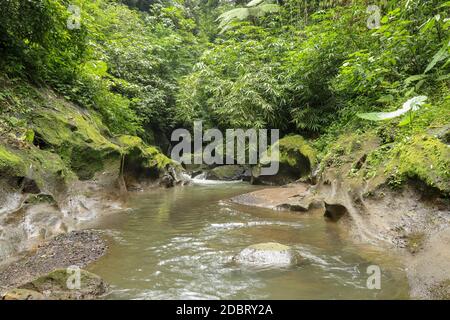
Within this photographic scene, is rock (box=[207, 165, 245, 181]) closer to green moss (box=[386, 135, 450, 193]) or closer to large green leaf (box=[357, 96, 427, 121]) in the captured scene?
green moss (box=[386, 135, 450, 193])

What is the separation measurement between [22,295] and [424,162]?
214 inches

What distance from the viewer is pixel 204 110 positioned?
17.4 meters

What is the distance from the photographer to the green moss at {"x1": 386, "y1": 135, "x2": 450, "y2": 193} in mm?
4875

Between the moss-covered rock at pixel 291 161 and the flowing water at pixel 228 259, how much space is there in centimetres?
424

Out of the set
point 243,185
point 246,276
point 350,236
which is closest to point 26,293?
point 246,276

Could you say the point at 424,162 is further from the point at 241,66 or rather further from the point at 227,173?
the point at 241,66

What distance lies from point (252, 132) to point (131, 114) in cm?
506

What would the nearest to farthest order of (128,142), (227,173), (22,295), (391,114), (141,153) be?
1. (391,114)
2. (22,295)
3. (128,142)
4. (141,153)
5. (227,173)

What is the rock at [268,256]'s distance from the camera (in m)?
4.52

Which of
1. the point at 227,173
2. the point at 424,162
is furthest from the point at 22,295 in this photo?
the point at 227,173

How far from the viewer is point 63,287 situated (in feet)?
11.6

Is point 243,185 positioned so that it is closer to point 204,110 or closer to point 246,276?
point 204,110

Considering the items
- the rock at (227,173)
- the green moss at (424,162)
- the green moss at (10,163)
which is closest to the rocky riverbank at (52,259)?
the green moss at (10,163)

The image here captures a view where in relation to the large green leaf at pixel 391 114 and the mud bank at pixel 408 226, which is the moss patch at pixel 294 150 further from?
the large green leaf at pixel 391 114
